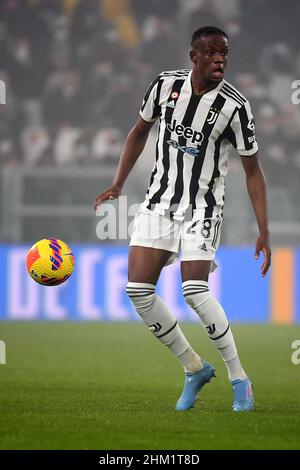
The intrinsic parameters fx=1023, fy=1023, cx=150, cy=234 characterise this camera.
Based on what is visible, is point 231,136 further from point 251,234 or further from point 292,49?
point 292,49

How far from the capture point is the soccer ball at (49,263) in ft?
19.1

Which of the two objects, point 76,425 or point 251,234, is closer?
point 76,425

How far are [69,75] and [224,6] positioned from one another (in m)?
2.52

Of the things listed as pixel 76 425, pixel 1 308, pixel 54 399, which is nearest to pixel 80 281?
pixel 1 308

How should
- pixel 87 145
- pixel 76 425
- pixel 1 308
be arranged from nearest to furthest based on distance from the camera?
pixel 76 425 → pixel 1 308 → pixel 87 145

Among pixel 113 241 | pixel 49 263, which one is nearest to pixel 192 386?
pixel 49 263

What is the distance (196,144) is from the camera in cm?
559

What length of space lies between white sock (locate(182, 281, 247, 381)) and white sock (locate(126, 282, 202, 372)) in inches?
7.8

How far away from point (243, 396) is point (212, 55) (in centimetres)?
183

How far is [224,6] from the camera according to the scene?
14.9 m

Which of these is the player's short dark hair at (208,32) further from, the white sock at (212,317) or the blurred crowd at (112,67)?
the blurred crowd at (112,67)

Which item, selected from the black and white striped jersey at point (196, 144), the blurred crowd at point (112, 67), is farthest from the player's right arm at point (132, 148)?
the blurred crowd at point (112, 67)

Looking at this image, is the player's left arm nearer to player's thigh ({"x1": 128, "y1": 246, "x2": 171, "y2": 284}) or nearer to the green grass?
player's thigh ({"x1": 128, "y1": 246, "x2": 171, "y2": 284})

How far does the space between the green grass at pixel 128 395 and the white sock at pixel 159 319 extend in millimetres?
288
